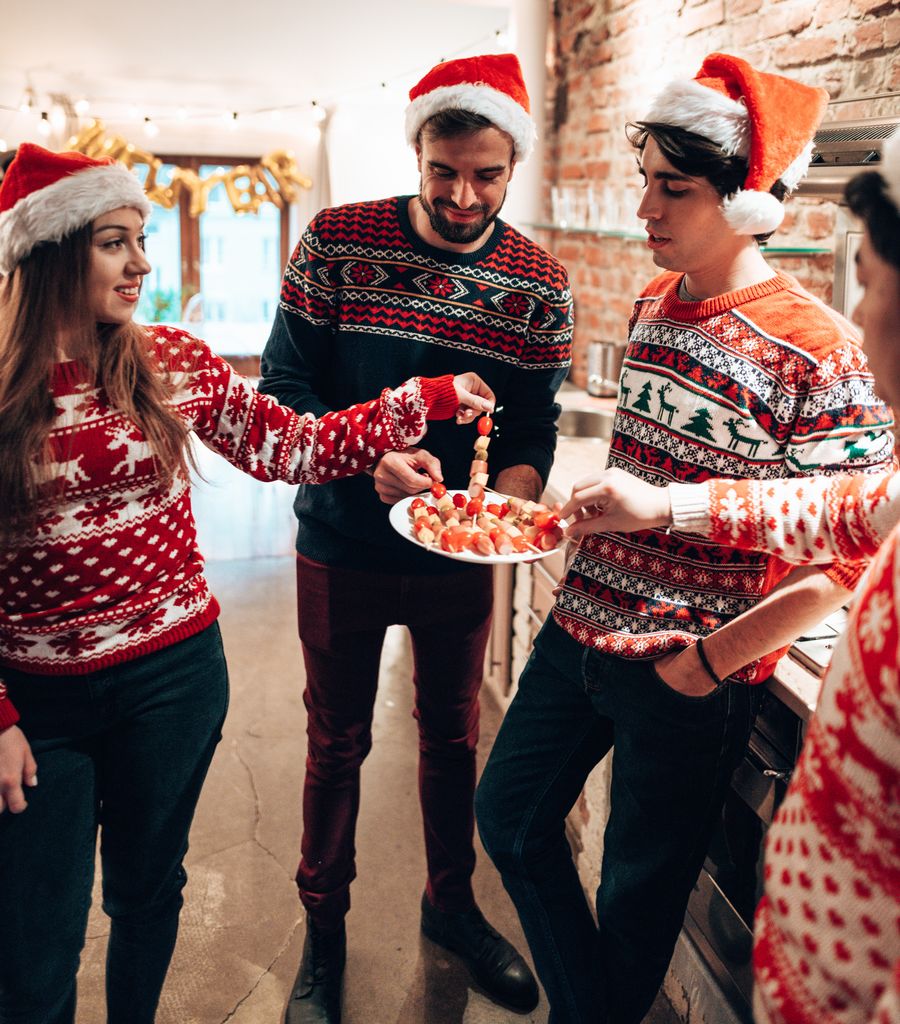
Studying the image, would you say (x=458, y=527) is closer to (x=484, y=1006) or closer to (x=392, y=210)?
(x=392, y=210)

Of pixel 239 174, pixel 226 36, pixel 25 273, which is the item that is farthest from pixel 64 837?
pixel 239 174

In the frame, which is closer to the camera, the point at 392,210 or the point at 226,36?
the point at 392,210

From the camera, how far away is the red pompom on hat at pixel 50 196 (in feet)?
4.15

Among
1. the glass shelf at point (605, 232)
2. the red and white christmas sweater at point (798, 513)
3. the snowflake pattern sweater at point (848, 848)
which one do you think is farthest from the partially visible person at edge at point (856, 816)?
the glass shelf at point (605, 232)

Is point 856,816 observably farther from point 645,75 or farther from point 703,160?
point 645,75

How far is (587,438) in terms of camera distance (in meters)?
3.47

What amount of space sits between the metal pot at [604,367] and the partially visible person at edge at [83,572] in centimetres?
251

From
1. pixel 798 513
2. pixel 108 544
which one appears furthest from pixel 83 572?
pixel 798 513

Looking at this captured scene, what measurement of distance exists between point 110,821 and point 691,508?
992 millimetres

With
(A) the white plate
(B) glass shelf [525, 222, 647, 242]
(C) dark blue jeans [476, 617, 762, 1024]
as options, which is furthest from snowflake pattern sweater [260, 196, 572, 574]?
(B) glass shelf [525, 222, 647, 242]

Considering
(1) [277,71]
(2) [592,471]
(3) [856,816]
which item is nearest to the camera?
(3) [856,816]

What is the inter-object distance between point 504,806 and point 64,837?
0.68 meters

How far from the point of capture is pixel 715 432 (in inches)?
51.6

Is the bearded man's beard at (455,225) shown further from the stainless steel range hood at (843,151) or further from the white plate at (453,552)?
the stainless steel range hood at (843,151)
